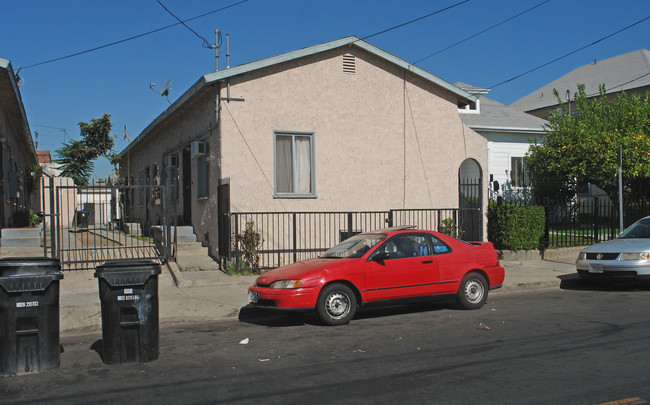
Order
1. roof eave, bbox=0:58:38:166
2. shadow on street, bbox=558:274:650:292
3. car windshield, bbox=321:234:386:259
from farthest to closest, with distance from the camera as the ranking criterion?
shadow on street, bbox=558:274:650:292, roof eave, bbox=0:58:38:166, car windshield, bbox=321:234:386:259

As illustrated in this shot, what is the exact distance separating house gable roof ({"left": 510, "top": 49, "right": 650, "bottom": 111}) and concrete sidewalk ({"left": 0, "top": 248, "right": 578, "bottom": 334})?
1929 centimetres

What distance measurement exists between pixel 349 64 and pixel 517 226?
6.34 meters

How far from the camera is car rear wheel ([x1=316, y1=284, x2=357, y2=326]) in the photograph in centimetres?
843

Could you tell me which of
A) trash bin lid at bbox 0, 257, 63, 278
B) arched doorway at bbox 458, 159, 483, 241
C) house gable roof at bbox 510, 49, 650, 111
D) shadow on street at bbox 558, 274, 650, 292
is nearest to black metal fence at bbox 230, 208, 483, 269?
arched doorway at bbox 458, 159, 483, 241

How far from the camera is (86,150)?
44656 millimetres

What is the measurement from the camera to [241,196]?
13.4m

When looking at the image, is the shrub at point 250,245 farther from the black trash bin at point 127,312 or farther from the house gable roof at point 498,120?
the house gable roof at point 498,120

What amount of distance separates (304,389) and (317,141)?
9.49 metres

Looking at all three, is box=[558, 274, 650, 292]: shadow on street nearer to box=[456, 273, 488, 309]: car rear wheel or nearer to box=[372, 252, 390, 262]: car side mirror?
box=[456, 273, 488, 309]: car rear wheel

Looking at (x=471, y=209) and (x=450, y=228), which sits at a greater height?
(x=471, y=209)

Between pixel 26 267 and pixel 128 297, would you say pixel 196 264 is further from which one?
pixel 26 267

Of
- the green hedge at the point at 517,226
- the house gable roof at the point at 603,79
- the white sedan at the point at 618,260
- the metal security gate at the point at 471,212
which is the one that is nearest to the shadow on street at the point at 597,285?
the white sedan at the point at 618,260

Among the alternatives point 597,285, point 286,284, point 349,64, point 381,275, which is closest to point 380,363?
point 286,284

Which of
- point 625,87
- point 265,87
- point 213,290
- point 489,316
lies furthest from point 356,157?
point 625,87
